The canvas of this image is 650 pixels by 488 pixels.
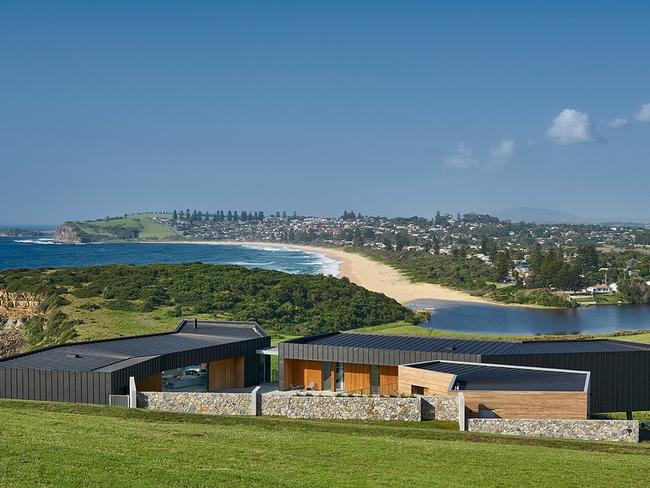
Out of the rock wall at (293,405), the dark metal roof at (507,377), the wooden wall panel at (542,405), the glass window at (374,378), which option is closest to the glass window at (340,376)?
the glass window at (374,378)

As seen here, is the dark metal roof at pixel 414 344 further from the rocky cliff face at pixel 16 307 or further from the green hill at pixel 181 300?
the rocky cliff face at pixel 16 307

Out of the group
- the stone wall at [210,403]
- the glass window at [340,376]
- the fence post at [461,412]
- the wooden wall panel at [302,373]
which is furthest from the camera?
the wooden wall panel at [302,373]

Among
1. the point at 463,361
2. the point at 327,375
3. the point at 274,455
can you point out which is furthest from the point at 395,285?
the point at 274,455

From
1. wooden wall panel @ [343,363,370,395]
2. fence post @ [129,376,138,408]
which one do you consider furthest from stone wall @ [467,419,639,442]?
fence post @ [129,376,138,408]

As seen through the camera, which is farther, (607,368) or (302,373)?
(302,373)

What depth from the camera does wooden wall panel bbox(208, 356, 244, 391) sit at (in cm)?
3014

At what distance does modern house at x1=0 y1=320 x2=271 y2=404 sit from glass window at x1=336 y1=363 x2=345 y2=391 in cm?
435

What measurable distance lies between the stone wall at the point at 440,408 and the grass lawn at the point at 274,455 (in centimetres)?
93

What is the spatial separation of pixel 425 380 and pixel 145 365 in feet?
29.7

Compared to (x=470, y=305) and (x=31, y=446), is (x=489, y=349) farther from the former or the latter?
(x=470, y=305)

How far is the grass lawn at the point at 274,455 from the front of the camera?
13.3 meters

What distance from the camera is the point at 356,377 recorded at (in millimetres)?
28562

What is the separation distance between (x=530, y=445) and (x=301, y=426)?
5632 millimetres

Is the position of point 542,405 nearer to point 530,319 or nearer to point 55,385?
point 55,385
